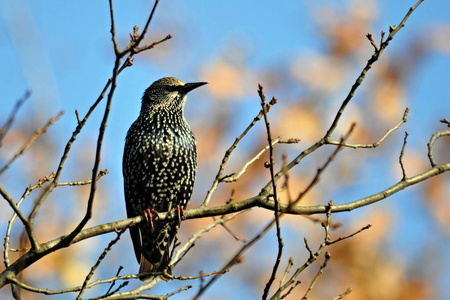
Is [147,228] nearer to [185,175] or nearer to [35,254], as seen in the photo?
[185,175]

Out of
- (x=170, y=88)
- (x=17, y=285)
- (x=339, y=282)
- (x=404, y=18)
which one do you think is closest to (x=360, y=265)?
(x=339, y=282)

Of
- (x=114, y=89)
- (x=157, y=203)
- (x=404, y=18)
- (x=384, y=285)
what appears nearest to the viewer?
(x=114, y=89)

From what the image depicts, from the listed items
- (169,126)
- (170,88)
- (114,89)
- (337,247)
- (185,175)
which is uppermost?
(337,247)

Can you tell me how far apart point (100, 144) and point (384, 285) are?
8629mm

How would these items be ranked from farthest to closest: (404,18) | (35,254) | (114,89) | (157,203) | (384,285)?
(384,285), (157,203), (404,18), (35,254), (114,89)

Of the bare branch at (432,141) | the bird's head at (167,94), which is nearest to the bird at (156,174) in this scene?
the bird's head at (167,94)

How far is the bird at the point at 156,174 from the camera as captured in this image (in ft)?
16.6

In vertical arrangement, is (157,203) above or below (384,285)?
below

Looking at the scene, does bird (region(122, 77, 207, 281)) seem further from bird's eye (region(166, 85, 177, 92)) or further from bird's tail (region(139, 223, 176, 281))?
bird's eye (region(166, 85, 177, 92))

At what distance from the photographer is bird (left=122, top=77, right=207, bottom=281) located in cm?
507

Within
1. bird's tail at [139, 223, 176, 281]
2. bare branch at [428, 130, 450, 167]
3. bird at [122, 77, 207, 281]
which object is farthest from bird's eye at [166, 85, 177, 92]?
bare branch at [428, 130, 450, 167]

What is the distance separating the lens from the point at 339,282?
1073 cm

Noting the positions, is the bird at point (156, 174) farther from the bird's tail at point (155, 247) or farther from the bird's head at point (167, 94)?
the bird's head at point (167, 94)

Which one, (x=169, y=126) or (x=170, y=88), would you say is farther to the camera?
(x=170, y=88)
